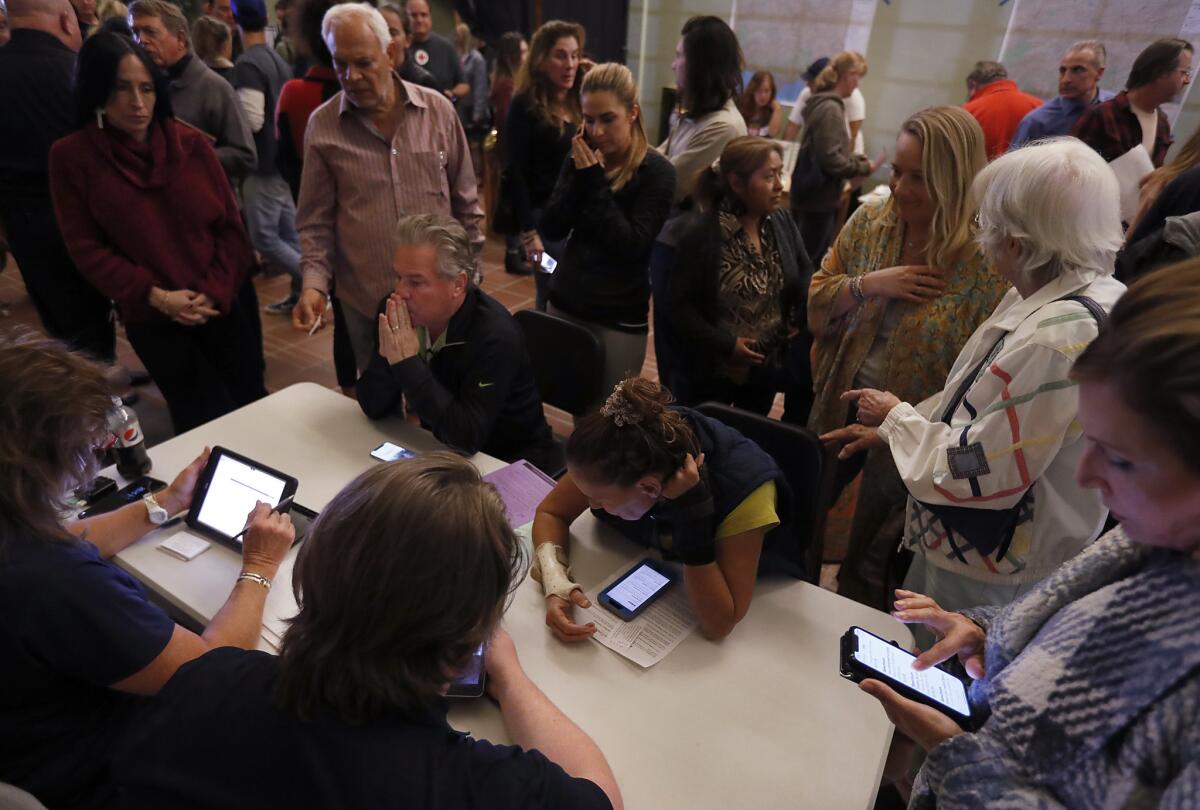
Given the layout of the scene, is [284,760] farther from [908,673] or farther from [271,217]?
[271,217]

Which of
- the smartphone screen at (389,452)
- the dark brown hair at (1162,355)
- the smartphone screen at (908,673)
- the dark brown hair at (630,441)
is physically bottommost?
the smartphone screen at (389,452)

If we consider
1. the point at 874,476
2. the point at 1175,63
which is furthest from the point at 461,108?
the point at 874,476

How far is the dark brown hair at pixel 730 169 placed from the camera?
2182mm

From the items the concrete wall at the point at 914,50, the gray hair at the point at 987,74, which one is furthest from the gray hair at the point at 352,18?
the concrete wall at the point at 914,50

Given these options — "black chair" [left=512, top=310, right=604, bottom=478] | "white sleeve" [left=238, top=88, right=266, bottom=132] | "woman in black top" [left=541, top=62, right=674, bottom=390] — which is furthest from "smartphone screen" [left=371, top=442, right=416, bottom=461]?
"white sleeve" [left=238, top=88, right=266, bottom=132]

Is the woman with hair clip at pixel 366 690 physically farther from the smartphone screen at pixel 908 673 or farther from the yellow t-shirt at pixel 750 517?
the yellow t-shirt at pixel 750 517

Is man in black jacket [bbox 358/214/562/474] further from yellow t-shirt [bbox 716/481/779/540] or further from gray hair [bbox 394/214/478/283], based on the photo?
yellow t-shirt [bbox 716/481/779/540]

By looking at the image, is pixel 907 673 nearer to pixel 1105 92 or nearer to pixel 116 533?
pixel 116 533

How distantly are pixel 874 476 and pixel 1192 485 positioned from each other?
1.36 metres

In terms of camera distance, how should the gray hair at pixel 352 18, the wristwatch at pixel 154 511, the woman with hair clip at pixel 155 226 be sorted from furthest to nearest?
the gray hair at pixel 352 18 < the woman with hair clip at pixel 155 226 < the wristwatch at pixel 154 511

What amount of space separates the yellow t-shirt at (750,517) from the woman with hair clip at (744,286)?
40.3 inches

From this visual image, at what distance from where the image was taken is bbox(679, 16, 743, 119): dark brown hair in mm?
2717

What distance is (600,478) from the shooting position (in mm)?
1344

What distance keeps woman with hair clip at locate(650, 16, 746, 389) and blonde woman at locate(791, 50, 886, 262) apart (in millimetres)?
1334
